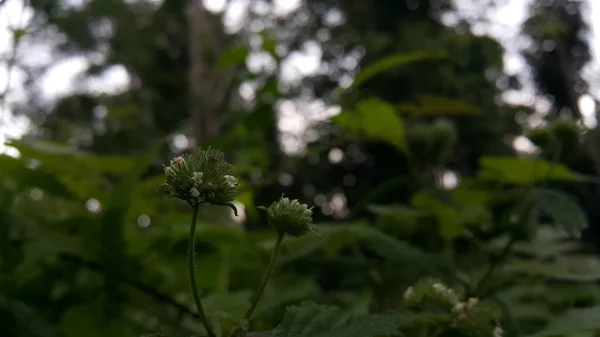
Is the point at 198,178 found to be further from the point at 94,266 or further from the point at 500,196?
the point at 500,196

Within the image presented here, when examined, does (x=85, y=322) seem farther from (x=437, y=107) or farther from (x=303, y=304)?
(x=437, y=107)

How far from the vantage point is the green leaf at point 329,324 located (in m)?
0.35

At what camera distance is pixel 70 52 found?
252 inches

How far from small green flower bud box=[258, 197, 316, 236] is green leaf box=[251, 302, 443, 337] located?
0.15ft

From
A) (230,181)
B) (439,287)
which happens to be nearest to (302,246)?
(439,287)

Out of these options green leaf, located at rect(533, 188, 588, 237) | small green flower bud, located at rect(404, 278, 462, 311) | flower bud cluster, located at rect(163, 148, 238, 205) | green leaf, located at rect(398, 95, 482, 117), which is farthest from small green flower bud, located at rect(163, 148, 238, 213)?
green leaf, located at rect(398, 95, 482, 117)

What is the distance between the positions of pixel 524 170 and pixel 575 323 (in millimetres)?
259

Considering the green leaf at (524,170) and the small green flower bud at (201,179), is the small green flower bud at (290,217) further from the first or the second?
the green leaf at (524,170)

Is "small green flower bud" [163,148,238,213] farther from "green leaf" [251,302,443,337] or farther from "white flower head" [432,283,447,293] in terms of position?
"white flower head" [432,283,447,293]

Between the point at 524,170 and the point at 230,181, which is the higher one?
the point at 524,170

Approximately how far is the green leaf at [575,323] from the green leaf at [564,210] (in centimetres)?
6

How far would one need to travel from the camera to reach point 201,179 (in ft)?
1.09

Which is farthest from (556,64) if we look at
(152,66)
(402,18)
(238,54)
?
(238,54)

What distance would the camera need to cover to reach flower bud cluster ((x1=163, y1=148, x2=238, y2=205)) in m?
0.33
